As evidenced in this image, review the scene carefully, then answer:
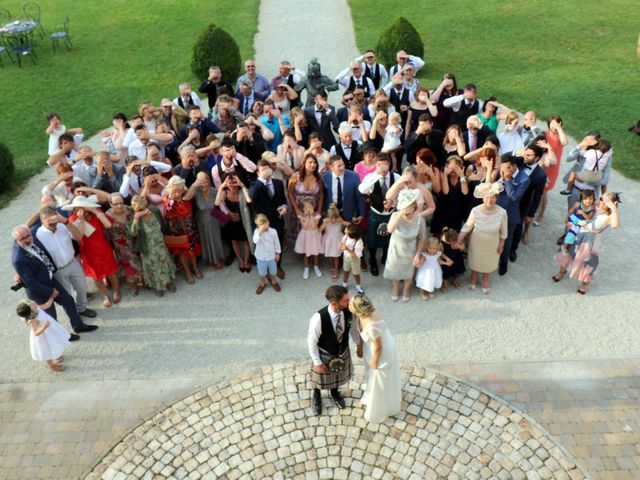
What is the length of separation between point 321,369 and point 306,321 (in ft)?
6.55

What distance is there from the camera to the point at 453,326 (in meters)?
8.27

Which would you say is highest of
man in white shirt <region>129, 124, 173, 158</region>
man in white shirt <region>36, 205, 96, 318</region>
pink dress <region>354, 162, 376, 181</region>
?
man in white shirt <region>129, 124, 173, 158</region>

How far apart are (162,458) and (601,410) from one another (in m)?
5.32

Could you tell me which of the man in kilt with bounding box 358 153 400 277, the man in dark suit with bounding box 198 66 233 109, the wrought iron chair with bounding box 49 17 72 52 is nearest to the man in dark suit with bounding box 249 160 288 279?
the man in kilt with bounding box 358 153 400 277

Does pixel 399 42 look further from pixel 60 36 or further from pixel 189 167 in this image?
pixel 60 36

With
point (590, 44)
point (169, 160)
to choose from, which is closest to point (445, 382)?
point (169, 160)

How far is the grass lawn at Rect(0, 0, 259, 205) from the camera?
16.1 m

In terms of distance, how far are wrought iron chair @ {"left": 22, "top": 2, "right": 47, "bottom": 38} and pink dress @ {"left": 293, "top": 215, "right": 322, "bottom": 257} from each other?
19.6 m

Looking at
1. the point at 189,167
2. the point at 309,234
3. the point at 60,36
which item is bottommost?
the point at 309,234

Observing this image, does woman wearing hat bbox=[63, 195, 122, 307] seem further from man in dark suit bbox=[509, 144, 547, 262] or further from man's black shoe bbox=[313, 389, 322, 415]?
man in dark suit bbox=[509, 144, 547, 262]

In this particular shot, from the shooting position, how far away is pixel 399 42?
1733 cm

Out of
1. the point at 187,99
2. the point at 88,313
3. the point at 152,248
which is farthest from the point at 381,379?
the point at 187,99

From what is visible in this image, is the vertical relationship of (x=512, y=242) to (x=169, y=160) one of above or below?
below

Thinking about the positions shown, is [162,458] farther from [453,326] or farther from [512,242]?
[512,242]
